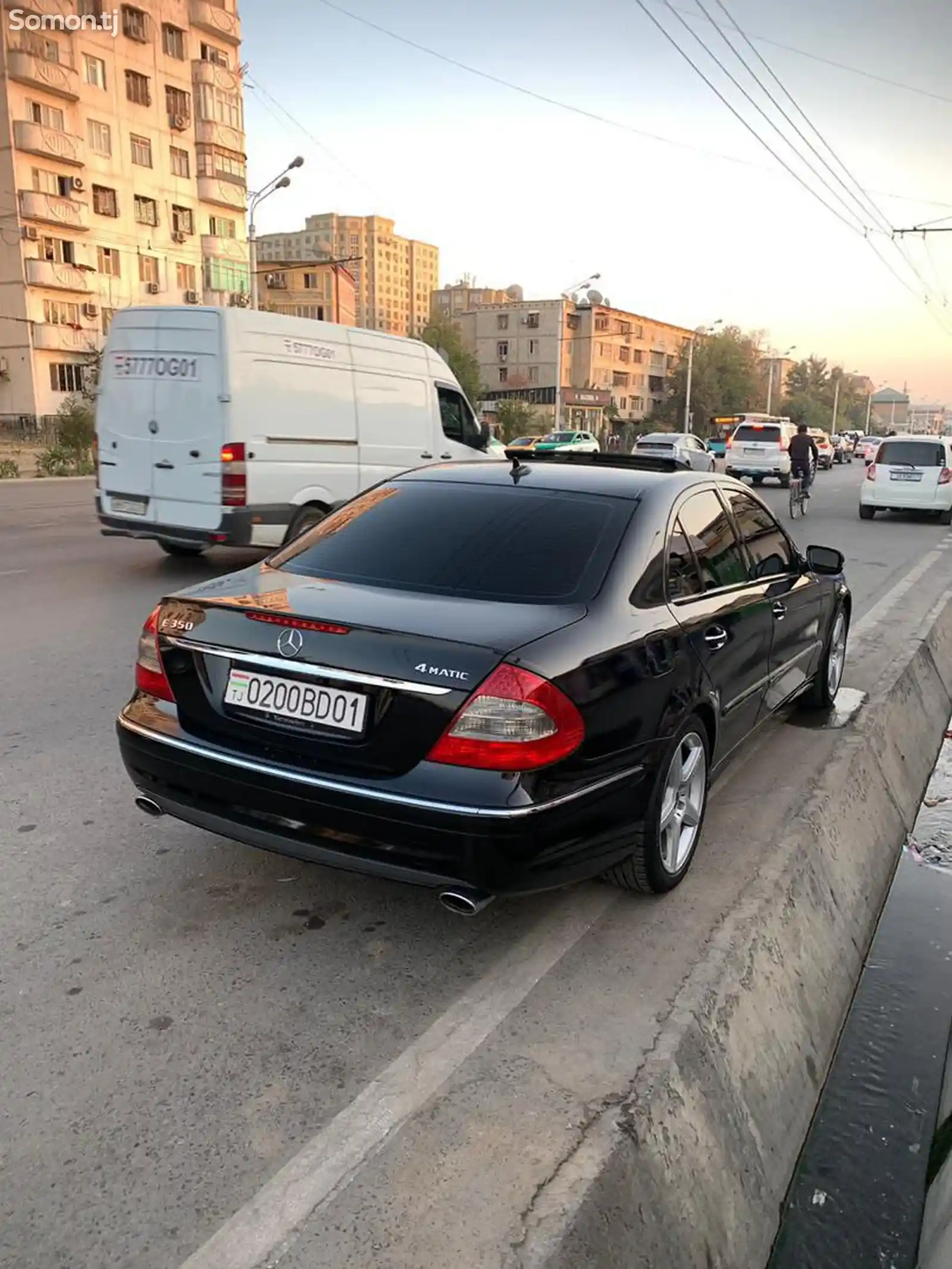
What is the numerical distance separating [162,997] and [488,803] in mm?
1093

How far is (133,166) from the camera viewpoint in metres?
49.2

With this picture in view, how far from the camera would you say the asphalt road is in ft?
7.08

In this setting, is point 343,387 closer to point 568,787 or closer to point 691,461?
point 568,787

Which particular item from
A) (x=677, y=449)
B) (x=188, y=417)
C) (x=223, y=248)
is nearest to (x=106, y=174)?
(x=223, y=248)

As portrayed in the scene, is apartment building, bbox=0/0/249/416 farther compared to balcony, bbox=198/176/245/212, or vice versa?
balcony, bbox=198/176/245/212

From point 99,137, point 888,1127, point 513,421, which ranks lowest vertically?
point 888,1127

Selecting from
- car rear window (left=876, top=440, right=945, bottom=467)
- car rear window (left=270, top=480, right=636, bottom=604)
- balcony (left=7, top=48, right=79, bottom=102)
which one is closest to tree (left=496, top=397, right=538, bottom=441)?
balcony (left=7, top=48, right=79, bottom=102)

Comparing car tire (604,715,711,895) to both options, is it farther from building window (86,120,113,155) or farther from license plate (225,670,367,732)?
building window (86,120,113,155)

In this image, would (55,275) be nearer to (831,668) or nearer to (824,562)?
(831,668)

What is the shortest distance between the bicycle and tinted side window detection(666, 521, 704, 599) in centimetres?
1545

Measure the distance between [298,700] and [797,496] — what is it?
16.9m

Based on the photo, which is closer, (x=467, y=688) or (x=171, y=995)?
(x=467, y=688)

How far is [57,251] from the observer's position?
45.4m

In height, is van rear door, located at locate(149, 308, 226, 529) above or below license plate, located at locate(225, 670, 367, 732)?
above
